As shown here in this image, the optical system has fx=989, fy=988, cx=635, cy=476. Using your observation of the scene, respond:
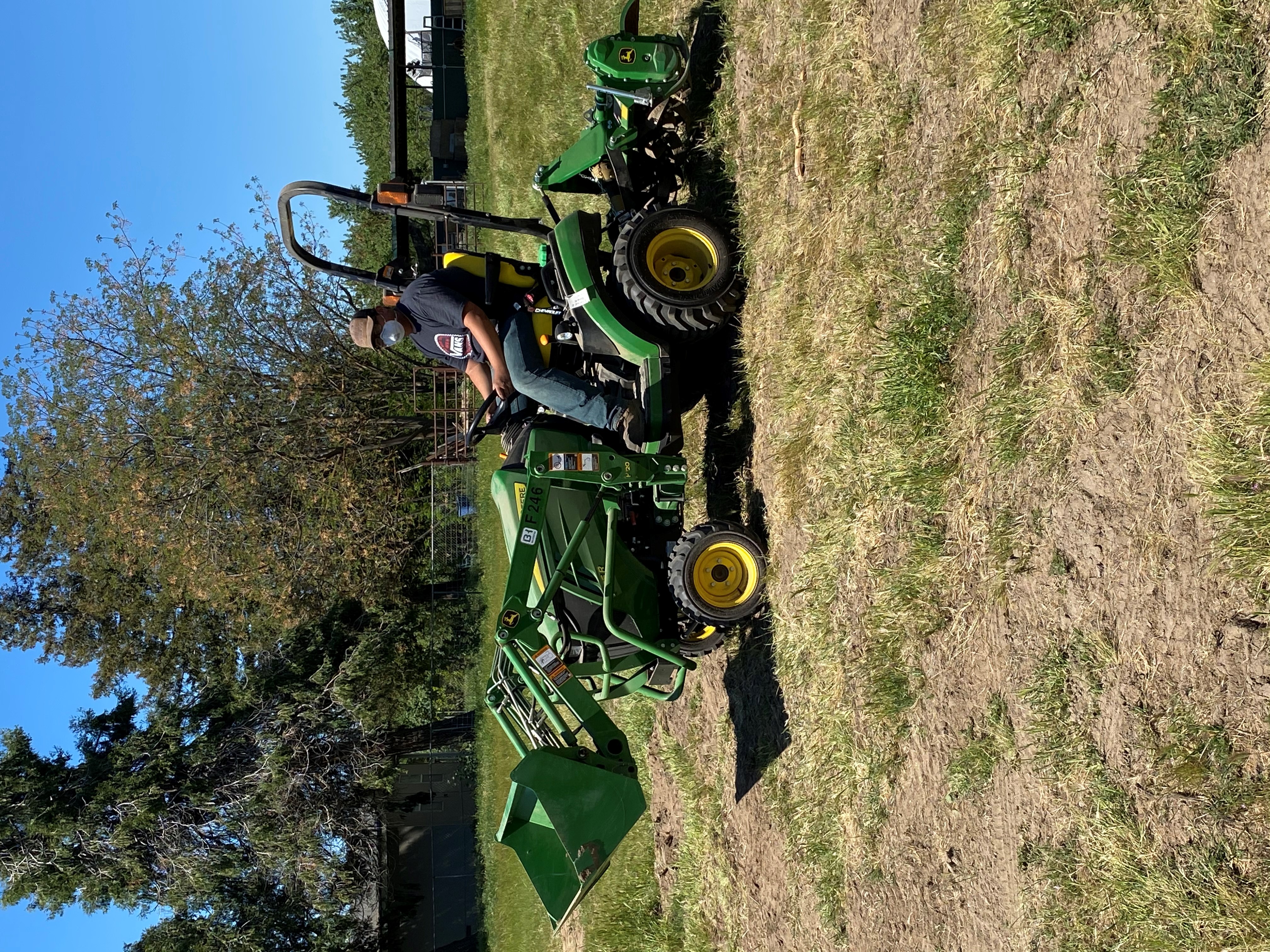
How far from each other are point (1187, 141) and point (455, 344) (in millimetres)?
4404

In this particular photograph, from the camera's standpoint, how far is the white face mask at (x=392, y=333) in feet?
21.4

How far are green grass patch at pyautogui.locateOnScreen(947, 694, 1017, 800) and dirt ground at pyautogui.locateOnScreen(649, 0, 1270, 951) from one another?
60mm

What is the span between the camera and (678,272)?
6566 mm

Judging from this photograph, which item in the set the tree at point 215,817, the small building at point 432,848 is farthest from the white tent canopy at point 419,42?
the small building at point 432,848

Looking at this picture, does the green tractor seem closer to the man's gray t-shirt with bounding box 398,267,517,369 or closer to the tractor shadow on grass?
the man's gray t-shirt with bounding box 398,267,517,369

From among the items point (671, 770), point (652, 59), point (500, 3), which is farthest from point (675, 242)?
point (500, 3)

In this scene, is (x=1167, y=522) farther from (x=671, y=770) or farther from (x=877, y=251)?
(x=671, y=770)

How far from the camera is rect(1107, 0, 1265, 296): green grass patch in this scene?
11.0 ft

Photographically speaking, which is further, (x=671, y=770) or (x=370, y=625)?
(x=370, y=625)

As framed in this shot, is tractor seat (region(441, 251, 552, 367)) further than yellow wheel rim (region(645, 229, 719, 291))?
Yes

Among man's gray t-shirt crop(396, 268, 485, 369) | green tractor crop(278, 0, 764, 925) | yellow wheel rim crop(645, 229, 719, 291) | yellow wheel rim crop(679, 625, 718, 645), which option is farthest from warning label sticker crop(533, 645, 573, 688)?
yellow wheel rim crop(645, 229, 719, 291)

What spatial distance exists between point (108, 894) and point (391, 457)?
309 inches

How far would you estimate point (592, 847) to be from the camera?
17.7 feet

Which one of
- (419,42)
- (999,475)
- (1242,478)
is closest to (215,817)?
(419,42)
